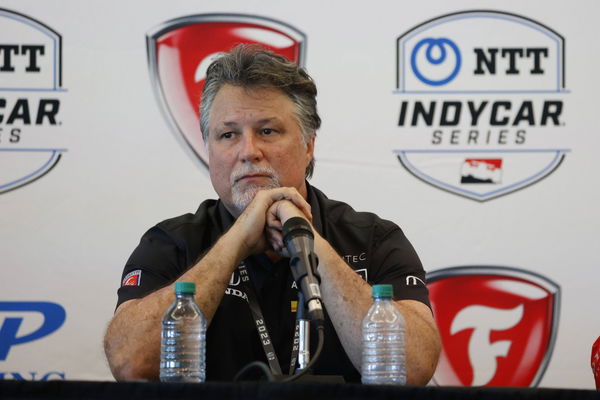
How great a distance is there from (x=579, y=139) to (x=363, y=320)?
1.34m

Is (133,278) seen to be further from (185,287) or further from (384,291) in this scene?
(384,291)

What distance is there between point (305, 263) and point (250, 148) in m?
0.77

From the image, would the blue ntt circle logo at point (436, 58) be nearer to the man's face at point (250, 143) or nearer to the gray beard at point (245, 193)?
the man's face at point (250, 143)

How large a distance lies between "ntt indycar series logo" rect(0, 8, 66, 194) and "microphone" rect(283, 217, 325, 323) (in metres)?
1.53

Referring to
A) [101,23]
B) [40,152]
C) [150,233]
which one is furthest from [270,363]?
[101,23]

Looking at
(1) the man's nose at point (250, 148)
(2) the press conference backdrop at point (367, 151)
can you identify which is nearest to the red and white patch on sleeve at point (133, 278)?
(1) the man's nose at point (250, 148)

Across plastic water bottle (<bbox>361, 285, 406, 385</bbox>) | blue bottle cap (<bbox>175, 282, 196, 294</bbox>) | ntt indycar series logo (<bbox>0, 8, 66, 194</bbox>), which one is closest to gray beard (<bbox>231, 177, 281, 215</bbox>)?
plastic water bottle (<bbox>361, 285, 406, 385</bbox>)

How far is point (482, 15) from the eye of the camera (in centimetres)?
291

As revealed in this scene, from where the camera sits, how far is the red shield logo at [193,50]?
285 cm

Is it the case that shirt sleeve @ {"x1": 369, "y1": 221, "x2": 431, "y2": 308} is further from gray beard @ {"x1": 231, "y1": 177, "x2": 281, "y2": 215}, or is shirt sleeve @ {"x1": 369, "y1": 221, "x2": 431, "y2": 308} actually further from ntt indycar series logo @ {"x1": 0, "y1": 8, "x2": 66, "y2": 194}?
ntt indycar series logo @ {"x1": 0, "y1": 8, "x2": 66, "y2": 194}

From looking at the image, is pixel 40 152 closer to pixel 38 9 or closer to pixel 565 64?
pixel 38 9

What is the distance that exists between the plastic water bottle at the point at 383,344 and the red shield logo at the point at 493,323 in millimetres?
904

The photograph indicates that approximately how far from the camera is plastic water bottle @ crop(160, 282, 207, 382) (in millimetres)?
1690

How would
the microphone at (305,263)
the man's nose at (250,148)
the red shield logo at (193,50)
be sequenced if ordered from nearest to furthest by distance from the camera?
the microphone at (305,263) → the man's nose at (250,148) → the red shield logo at (193,50)
